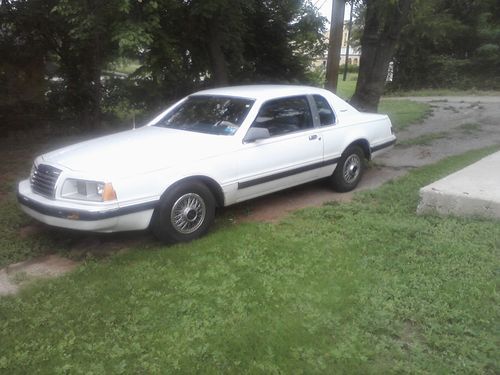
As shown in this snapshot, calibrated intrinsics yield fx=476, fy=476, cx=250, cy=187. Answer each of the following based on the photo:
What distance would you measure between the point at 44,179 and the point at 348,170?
3.91m

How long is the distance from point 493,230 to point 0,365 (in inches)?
174

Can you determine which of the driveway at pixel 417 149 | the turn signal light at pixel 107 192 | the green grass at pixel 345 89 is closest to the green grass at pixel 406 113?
the driveway at pixel 417 149

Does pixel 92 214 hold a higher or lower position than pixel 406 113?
higher

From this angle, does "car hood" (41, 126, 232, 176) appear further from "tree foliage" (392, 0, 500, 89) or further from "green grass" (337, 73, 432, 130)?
"tree foliage" (392, 0, 500, 89)

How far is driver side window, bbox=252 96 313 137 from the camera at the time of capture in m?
5.57

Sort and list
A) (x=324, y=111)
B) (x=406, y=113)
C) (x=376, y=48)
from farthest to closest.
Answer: (x=406, y=113) < (x=376, y=48) < (x=324, y=111)

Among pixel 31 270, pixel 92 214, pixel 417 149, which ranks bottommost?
pixel 31 270

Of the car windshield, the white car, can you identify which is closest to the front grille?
the white car

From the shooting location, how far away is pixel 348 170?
260 inches

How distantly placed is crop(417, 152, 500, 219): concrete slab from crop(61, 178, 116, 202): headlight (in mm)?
3427

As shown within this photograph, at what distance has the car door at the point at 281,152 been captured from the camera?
17.2ft

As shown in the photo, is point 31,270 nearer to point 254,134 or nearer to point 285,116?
point 254,134

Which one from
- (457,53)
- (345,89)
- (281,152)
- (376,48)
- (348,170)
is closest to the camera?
(281,152)

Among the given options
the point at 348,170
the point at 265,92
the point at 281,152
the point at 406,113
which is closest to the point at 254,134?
the point at 281,152
